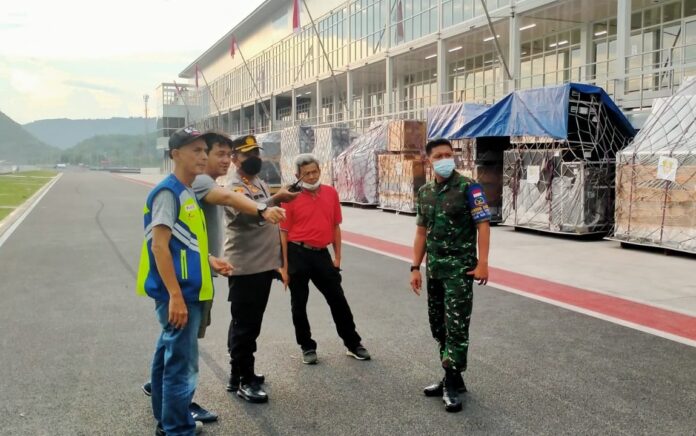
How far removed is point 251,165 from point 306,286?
4.26ft

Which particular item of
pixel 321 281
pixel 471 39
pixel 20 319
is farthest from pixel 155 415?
pixel 471 39

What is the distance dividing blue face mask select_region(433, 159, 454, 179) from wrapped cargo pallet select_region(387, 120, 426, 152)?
17.1 m

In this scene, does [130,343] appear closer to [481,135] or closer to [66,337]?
[66,337]

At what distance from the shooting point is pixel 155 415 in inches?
151

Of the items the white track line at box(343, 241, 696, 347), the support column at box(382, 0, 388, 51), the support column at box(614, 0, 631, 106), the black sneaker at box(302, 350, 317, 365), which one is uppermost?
the support column at box(382, 0, 388, 51)

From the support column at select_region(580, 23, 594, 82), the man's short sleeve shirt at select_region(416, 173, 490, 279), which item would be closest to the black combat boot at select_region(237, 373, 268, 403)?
the man's short sleeve shirt at select_region(416, 173, 490, 279)

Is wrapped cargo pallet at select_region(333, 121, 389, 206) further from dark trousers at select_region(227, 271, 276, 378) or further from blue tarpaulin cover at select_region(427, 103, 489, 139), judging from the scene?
dark trousers at select_region(227, 271, 276, 378)

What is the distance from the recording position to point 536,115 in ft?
47.3

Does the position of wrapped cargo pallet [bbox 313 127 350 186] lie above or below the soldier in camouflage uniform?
above

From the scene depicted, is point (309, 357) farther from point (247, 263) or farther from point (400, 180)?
point (400, 180)

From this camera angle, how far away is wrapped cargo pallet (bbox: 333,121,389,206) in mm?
22953

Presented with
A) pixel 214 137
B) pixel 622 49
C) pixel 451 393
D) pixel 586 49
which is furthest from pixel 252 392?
pixel 586 49

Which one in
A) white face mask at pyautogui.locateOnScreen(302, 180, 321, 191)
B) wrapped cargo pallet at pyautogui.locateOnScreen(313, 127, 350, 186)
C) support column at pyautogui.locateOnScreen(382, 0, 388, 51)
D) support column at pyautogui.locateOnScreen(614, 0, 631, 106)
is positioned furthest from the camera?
support column at pyautogui.locateOnScreen(382, 0, 388, 51)

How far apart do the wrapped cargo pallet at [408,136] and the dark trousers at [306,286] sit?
1638 centimetres
